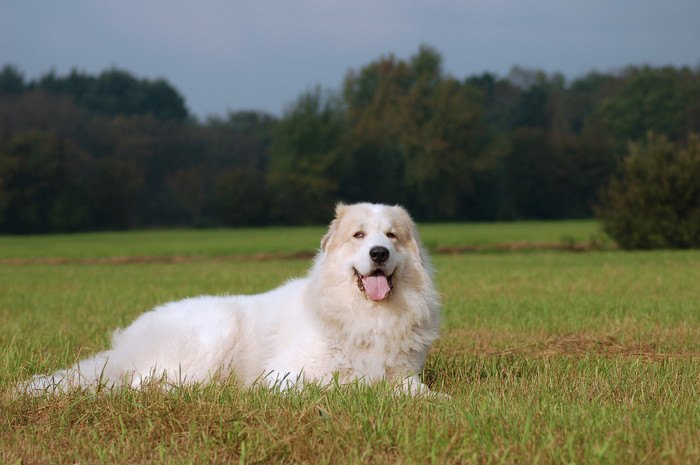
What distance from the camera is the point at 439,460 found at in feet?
14.0

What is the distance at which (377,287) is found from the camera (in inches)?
251

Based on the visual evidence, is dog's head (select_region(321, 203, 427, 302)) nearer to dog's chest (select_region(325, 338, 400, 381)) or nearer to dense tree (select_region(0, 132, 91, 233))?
dog's chest (select_region(325, 338, 400, 381))

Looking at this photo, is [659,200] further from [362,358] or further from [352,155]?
[352,155]

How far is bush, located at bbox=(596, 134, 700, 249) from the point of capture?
33750mm

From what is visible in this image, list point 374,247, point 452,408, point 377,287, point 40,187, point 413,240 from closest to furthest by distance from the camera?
point 452,408
point 374,247
point 377,287
point 413,240
point 40,187

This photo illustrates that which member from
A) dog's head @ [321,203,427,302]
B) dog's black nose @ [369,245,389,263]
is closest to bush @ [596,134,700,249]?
dog's head @ [321,203,427,302]

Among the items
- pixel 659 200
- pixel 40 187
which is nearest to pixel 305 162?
pixel 40 187

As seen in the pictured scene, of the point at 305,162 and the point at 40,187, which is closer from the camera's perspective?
the point at 40,187

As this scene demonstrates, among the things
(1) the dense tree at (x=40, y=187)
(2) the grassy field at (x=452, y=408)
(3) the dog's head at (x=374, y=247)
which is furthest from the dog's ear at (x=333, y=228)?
(1) the dense tree at (x=40, y=187)

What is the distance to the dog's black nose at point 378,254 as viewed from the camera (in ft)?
20.4

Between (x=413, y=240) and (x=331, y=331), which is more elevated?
(x=413, y=240)

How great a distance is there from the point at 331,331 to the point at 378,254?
0.74 m

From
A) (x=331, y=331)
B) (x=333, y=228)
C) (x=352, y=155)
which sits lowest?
(x=331, y=331)

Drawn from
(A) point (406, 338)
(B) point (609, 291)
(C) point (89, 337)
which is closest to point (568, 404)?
(A) point (406, 338)
